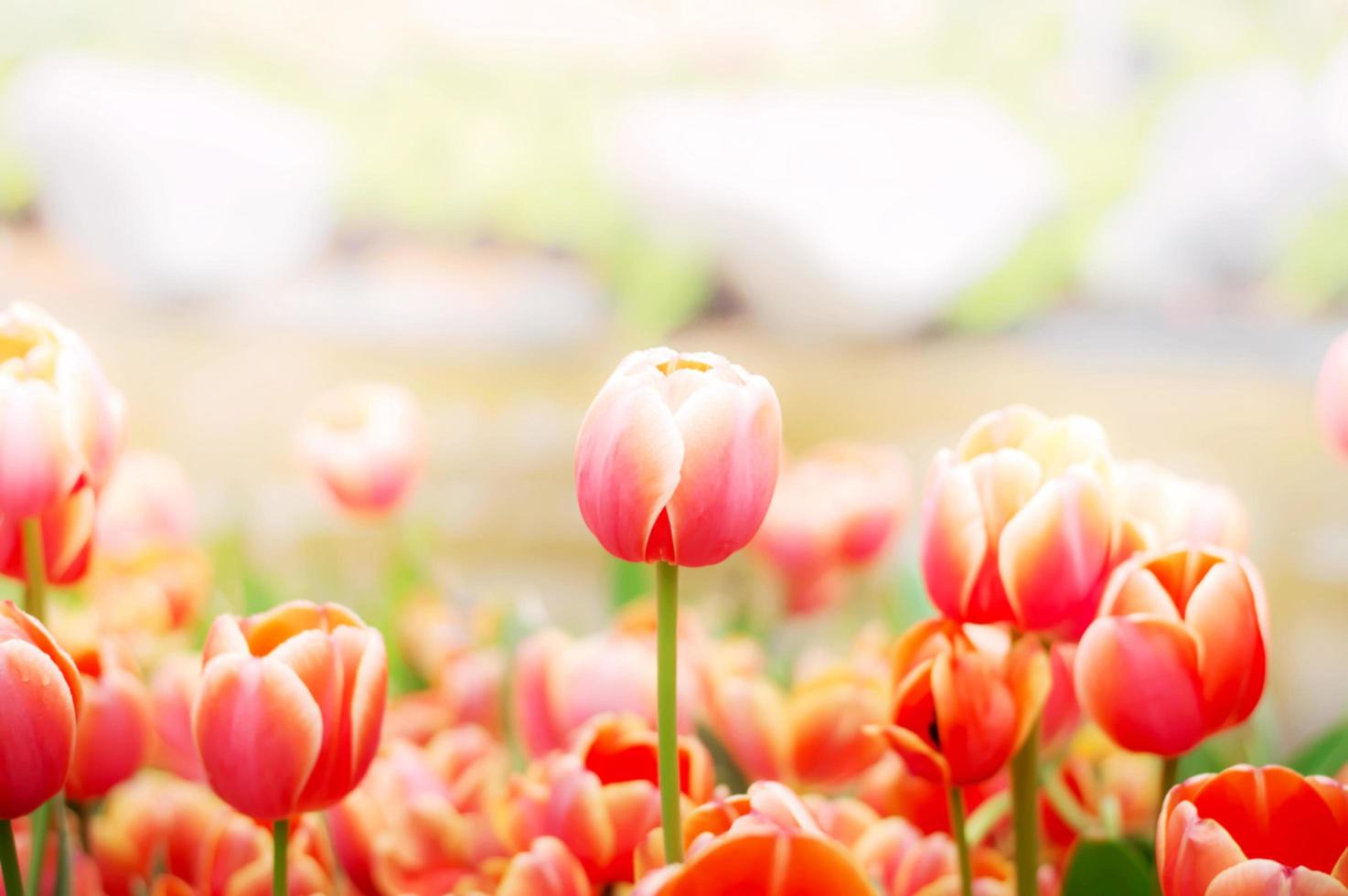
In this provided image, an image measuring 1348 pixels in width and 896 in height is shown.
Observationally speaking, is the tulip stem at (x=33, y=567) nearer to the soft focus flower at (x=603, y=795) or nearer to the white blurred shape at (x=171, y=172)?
the soft focus flower at (x=603, y=795)

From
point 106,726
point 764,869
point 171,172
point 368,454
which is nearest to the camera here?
point 764,869

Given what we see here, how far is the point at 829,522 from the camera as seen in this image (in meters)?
0.53

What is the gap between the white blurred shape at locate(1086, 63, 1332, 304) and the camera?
47.6 inches

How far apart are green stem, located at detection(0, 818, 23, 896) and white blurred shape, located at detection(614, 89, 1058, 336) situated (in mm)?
1161

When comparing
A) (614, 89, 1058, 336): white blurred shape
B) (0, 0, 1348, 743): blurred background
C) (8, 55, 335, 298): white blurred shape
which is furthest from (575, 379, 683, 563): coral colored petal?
(8, 55, 335, 298): white blurred shape

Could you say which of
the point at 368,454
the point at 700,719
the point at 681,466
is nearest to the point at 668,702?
the point at 681,466

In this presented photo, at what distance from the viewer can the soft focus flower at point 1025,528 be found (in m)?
0.23

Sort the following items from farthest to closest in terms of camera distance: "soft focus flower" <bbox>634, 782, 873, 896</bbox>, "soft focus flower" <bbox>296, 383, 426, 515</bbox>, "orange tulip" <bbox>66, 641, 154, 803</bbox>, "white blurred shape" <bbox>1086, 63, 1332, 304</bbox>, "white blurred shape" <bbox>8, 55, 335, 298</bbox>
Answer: "white blurred shape" <bbox>8, 55, 335, 298</bbox>, "white blurred shape" <bbox>1086, 63, 1332, 304</bbox>, "soft focus flower" <bbox>296, 383, 426, 515</bbox>, "orange tulip" <bbox>66, 641, 154, 803</bbox>, "soft focus flower" <bbox>634, 782, 873, 896</bbox>

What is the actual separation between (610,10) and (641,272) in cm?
28

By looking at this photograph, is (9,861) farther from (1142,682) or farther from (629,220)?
(629,220)

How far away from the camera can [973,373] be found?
131 centimetres

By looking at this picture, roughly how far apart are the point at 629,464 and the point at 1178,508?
0.45 ft

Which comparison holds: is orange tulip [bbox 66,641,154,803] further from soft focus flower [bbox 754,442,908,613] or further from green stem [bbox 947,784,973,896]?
soft focus flower [bbox 754,442,908,613]

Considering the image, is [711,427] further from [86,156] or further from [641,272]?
[86,156]
